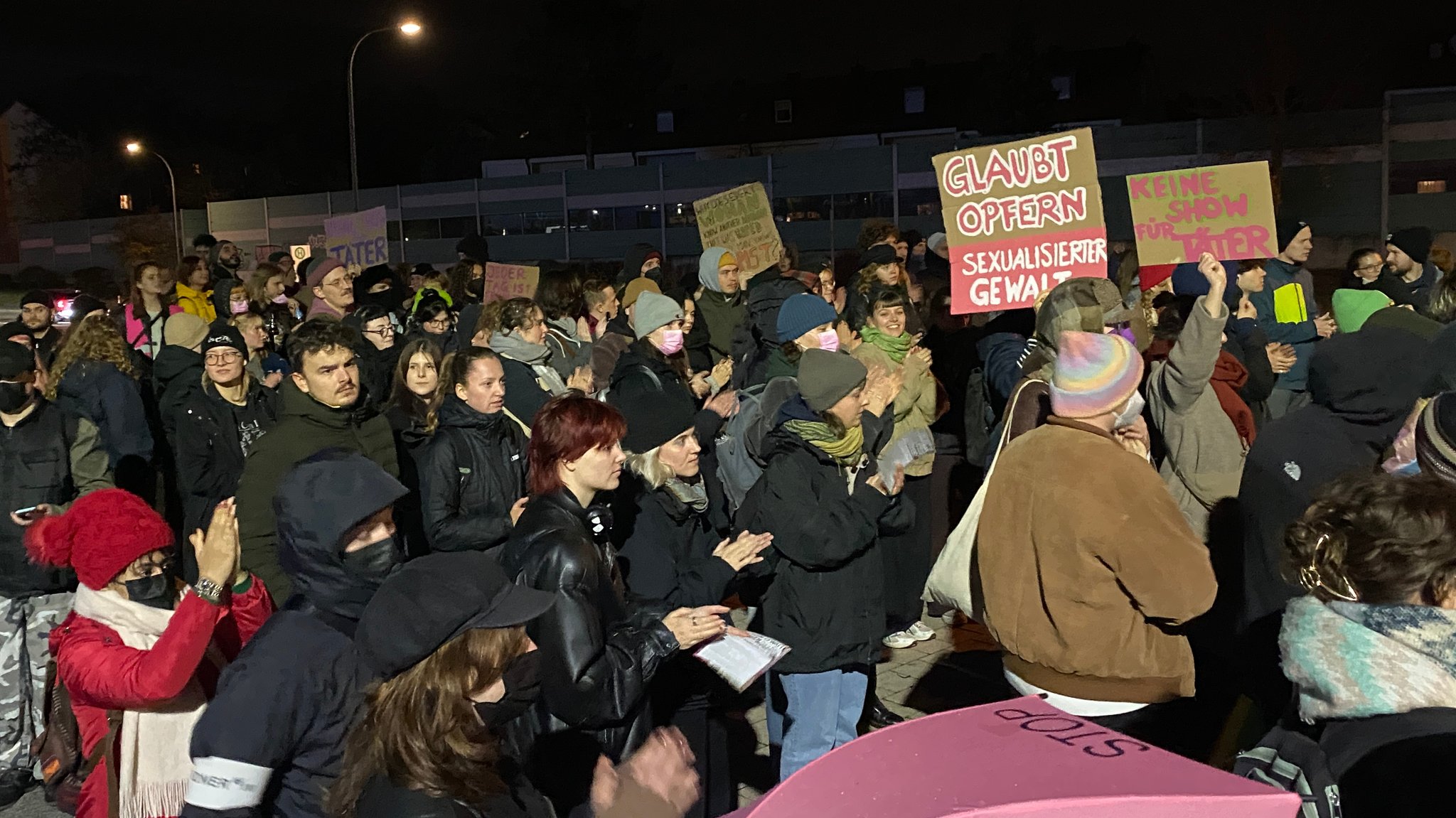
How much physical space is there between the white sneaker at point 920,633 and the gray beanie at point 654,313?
2.34 meters

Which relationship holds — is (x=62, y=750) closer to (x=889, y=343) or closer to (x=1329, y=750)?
(x=1329, y=750)

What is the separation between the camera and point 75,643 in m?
3.40

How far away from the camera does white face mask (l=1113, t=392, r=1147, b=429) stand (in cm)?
364

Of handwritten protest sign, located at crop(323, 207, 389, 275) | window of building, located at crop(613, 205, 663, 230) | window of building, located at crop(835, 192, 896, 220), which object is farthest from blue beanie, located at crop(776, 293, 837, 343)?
window of building, located at crop(613, 205, 663, 230)

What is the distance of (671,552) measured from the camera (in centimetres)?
458

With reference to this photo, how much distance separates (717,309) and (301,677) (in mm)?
7305

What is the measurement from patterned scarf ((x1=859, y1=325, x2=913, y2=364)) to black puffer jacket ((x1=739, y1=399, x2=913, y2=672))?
7.53ft

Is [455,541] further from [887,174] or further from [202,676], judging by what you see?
[887,174]

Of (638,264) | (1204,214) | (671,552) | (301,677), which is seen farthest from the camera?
(638,264)

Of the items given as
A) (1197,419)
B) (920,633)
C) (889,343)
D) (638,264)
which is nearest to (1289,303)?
(889,343)

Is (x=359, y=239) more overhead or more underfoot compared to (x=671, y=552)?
more overhead

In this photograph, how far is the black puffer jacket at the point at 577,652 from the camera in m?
3.19

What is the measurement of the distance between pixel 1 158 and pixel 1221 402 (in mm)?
97510

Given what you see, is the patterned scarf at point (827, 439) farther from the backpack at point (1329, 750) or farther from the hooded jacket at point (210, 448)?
the hooded jacket at point (210, 448)
